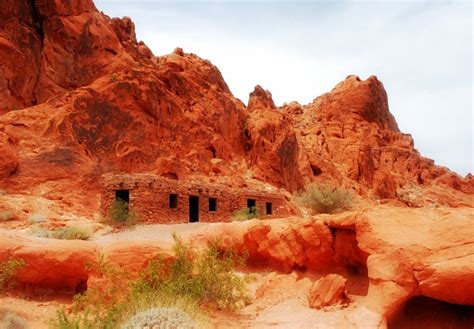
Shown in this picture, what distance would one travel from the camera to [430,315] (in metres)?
8.69

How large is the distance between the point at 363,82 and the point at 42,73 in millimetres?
29024

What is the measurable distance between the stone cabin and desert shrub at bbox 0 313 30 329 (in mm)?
11270

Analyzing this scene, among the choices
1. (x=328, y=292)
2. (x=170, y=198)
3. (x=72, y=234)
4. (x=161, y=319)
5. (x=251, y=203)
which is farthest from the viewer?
(x=251, y=203)

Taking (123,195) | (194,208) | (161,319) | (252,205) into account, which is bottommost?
(161,319)

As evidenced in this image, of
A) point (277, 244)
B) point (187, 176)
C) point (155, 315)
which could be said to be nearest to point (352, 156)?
point (187, 176)

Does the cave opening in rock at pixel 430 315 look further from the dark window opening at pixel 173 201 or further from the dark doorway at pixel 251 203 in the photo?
the dark doorway at pixel 251 203

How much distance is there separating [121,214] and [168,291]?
10.9 metres

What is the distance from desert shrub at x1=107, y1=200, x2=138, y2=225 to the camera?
19.6 meters

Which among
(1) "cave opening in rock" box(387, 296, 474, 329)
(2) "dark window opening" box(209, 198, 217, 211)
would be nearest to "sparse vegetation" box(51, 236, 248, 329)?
(1) "cave opening in rock" box(387, 296, 474, 329)

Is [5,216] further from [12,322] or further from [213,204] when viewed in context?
[12,322]

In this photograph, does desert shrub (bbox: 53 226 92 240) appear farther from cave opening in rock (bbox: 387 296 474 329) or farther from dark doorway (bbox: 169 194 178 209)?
cave opening in rock (bbox: 387 296 474 329)

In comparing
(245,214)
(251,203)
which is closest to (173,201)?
(245,214)

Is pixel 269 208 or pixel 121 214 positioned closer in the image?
pixel 121 214

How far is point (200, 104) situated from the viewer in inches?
1318
